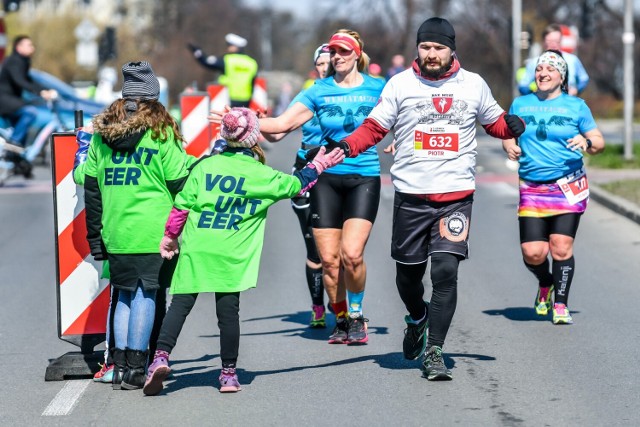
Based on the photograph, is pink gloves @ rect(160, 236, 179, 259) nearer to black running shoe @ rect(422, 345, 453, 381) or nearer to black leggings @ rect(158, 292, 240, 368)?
black leggings @ rect(158, 292, 240, 368)

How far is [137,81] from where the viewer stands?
716 centimetres

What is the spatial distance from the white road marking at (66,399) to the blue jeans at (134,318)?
0.35 metres

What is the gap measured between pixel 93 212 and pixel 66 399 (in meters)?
0.99

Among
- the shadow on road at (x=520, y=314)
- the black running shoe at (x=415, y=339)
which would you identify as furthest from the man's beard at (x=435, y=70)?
the shadow on road at (x=520, y=314)

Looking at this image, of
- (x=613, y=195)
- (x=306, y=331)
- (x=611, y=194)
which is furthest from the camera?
(x=611, y=194)

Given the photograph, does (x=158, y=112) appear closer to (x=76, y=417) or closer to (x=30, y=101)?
(x=76, y=417)

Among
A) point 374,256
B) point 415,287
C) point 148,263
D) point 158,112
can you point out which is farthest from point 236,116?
point 374,256

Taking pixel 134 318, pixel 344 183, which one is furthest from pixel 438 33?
pixel 134 318

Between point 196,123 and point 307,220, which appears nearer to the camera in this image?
point 307,220

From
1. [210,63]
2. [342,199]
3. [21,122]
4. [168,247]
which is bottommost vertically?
[21,122]

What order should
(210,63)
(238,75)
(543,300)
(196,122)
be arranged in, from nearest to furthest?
(543,300) < (196,122) < (210,63) < (238,75)

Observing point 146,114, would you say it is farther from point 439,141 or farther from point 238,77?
point 238,77

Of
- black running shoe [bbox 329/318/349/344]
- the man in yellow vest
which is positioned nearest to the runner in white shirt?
black running shoe [bbox 329/318/349/344]

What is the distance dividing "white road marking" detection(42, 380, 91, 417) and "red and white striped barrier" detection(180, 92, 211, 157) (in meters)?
5.95
